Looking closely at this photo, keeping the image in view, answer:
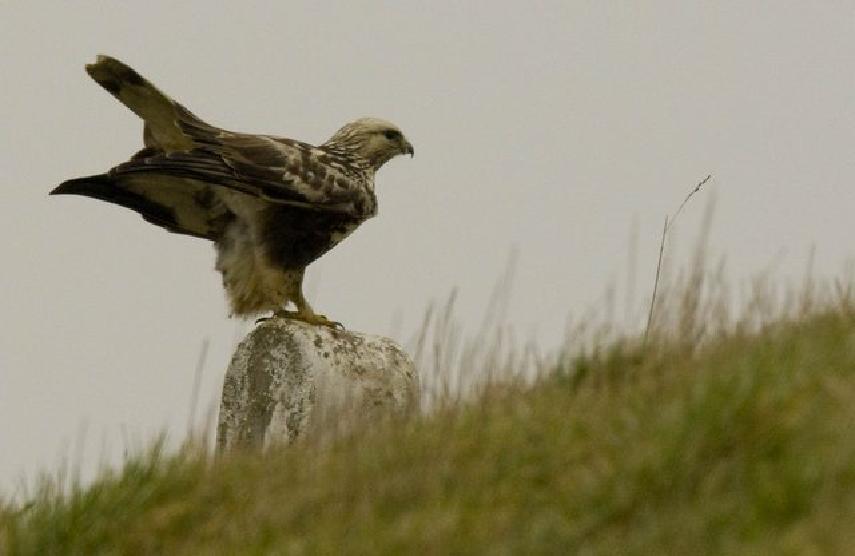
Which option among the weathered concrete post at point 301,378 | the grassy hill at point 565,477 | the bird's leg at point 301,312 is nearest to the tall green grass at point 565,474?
the grassy hill at point 565,477

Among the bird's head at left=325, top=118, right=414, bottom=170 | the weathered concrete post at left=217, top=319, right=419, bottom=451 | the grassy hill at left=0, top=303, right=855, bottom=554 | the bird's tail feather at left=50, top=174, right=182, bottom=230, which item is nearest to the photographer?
the grassy hill at left=0, top=303, right=855, bottom=554

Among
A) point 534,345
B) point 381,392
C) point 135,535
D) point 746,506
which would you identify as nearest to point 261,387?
point 381,392

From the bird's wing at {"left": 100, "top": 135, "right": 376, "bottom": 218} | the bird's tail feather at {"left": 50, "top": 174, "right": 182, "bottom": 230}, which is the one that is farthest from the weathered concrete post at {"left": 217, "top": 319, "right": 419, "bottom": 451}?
the bird's tail feather at {"left": 50, "top": 174, "right": 182, "bottom": 230}

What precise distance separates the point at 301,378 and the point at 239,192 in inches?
48.5

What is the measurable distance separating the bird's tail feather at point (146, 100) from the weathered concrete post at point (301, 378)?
134cm

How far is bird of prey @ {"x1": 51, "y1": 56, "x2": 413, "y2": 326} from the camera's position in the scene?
296 inches

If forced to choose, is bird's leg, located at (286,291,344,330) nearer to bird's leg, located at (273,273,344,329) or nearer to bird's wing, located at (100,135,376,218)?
bird's leg, located at (273,273,344,329)

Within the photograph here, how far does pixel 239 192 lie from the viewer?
7.60 m

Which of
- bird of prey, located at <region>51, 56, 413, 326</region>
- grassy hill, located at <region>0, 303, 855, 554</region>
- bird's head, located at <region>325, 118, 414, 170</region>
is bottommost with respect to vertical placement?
grassy hill, located at <region>0, 303, 855, 554</region>

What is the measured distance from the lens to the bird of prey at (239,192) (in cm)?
752

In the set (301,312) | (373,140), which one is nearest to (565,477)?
(301,312)

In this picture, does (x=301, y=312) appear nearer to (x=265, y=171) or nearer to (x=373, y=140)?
(x=265, y=171)

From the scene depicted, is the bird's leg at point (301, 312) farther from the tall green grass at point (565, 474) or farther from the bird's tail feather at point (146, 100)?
the tall green grass at point (565, 474)

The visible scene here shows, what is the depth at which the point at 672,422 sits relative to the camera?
424cm
